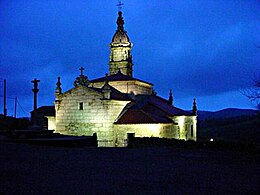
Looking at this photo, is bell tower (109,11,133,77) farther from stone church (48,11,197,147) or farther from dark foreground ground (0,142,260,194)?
dark foreground ground (0,142,260,194)

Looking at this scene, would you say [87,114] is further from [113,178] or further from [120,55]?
[113,178]

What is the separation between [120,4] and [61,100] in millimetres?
19922

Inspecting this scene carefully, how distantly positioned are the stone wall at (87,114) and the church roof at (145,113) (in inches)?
41.3

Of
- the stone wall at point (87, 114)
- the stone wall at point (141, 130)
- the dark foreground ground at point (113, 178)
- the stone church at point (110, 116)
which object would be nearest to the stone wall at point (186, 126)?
the stone church at point (110, 116)

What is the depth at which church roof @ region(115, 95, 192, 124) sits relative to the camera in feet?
96.3

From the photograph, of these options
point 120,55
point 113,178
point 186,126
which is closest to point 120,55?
point 120,55

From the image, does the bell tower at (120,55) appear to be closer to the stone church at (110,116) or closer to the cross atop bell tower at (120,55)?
the cross atop bell tower at (120,55)

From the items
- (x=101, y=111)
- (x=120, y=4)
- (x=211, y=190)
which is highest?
(x=120, y=4)

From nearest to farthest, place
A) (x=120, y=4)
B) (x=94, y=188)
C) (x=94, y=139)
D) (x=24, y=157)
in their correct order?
(x=94, y=188), (x=24, y=157), (x=94, y=139), (x=120, y=4)

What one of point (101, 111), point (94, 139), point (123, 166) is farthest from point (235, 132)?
point (123, 166)

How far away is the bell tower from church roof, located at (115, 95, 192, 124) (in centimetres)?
793

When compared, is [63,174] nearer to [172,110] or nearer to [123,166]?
[123,166]

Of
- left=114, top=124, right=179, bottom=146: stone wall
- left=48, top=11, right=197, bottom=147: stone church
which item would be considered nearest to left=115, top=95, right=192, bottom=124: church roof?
left=48, top=11, right=197, bottom=147: stone church

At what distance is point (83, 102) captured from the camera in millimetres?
31125
